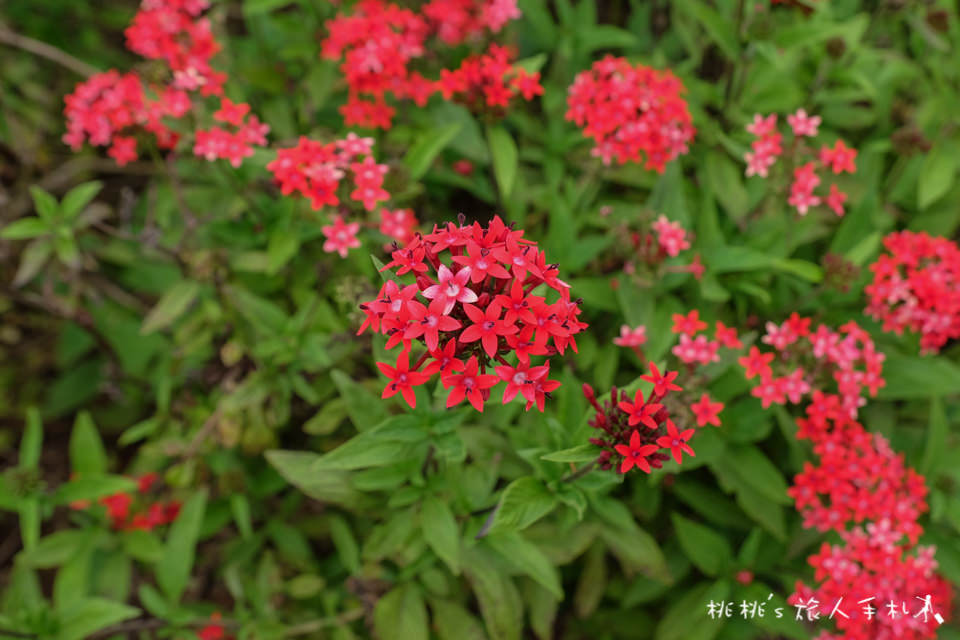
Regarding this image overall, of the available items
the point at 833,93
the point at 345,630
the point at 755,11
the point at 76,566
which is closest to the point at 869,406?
the point at 833,93

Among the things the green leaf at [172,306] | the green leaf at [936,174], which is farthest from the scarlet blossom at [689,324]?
the green leaf at [172,306]

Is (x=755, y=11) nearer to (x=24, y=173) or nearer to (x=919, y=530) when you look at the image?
(x=919, y=530)

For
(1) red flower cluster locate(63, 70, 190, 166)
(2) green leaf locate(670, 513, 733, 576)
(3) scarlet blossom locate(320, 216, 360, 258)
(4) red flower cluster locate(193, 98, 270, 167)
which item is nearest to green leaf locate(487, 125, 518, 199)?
(3) scarlet blossom locate(320, 216, 360, 258)

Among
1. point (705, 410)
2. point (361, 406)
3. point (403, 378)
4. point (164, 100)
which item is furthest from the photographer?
point (164, 100)

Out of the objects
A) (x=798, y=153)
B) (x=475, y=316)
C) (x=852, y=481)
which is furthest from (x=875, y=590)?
(x=475, y=316)

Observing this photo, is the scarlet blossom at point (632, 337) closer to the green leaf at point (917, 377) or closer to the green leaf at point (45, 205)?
the green leaf at point (917, 377)

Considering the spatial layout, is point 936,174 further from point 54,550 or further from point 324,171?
point 54,550
